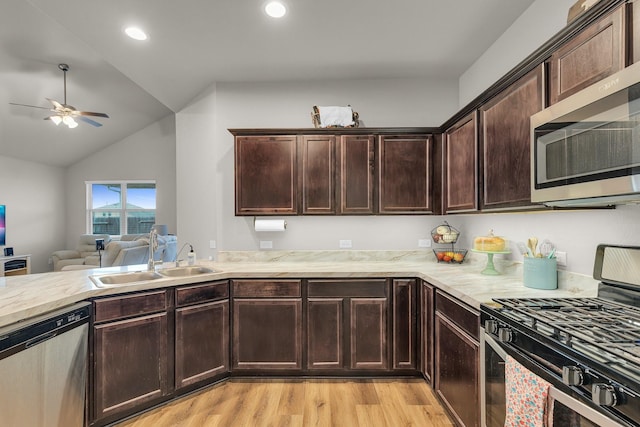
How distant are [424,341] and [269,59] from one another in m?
2.88

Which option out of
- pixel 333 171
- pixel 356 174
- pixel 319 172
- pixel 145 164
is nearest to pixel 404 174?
pixel 356 174

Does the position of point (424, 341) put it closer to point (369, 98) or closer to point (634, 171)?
point (634, 171)

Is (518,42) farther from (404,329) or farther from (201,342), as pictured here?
(201,342)

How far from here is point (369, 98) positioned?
3.43 meters

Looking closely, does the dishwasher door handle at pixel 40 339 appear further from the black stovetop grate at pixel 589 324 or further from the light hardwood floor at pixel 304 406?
the black stovetop grate at pixel 589 324

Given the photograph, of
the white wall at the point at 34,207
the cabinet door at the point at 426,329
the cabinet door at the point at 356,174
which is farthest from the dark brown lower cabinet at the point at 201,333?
the white wall at the point at 34,207

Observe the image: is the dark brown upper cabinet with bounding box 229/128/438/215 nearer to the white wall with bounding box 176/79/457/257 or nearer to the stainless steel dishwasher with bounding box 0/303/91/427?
the white wall with bounding box 176/79/457/257

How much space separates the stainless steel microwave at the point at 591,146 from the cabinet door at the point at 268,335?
6.54ft

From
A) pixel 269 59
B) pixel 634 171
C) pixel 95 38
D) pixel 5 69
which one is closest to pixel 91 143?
pixel 5 69

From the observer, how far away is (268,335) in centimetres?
270

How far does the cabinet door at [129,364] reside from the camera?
6.75 ft

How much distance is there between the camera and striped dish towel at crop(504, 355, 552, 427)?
113 cm

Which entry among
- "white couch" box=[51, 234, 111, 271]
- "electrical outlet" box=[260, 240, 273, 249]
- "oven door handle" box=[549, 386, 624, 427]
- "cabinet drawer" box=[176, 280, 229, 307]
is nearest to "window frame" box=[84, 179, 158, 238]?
"white couch" box=[51, 234, 111, 271]

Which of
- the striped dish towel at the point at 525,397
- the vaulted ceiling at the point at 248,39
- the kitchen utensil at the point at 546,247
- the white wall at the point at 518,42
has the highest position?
the vaulted ceiling at the point at 248,39
